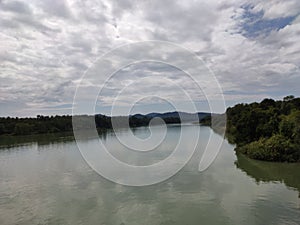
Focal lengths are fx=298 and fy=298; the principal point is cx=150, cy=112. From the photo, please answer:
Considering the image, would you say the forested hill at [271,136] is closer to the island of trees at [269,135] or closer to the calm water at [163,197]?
the island of trees at [269,135]

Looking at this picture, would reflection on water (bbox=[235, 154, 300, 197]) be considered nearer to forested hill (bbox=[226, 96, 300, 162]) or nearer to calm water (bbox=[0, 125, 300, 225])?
calm water (bbox=[0, 125, 300, 225])

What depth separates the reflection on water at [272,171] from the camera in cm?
1329

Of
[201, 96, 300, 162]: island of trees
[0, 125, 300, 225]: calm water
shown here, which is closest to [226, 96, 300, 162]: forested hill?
[201, 96, 300, 162]: island of trees

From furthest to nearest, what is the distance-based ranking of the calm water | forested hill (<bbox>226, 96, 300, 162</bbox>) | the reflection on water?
forested hill (<bbox>226, 96, 300, 162</bbox>) → the reflection on water → the calm water

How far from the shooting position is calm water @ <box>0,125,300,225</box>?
29.8 ft

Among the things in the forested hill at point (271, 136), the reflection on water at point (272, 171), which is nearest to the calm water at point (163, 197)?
the reflection on water at point (272, 171)

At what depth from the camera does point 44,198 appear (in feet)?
38.4

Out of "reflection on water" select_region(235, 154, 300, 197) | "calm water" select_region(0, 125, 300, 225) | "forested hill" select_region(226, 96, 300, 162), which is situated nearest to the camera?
"calm water" select_region(0, 125, 300, 225)

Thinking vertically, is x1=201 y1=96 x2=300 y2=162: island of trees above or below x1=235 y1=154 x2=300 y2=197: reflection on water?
above

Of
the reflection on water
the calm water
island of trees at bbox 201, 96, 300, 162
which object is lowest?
the calm water

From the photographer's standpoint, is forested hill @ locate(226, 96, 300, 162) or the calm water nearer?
the calm water

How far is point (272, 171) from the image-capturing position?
15078 mm

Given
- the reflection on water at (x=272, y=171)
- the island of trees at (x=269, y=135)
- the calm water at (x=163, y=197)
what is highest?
the island of trees at (x=269, y=135)

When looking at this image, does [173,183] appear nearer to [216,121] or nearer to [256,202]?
[256,202]
